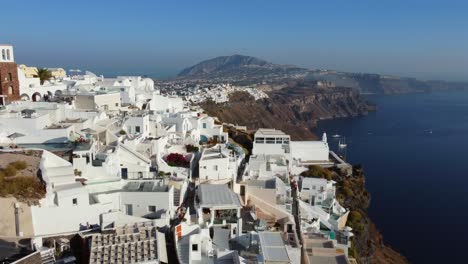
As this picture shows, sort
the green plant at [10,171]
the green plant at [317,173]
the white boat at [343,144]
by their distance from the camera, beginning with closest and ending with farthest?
the green plant at [10,171]
the green plant at [317,173]
the white boat at [343,144]

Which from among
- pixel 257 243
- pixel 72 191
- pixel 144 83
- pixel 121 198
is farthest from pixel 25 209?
pixel 144 83

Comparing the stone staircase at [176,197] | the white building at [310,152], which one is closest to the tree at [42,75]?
the stone staircase at [176,197]

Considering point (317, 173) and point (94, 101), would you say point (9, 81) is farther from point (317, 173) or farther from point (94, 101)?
point (317, 173)

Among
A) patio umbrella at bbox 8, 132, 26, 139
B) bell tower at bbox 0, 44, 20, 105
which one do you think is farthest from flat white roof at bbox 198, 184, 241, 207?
bell tower at bbox 0, 44, 20, 105

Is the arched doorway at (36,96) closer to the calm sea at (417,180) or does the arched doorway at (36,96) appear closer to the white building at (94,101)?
the white building at (94,101)

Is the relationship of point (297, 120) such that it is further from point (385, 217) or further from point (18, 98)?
point (18, 98)

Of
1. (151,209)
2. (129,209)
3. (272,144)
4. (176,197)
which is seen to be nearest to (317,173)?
(272,144)

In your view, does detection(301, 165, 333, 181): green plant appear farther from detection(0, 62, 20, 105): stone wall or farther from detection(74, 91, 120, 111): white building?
detection(0, 62, 20, 105): stone wall
